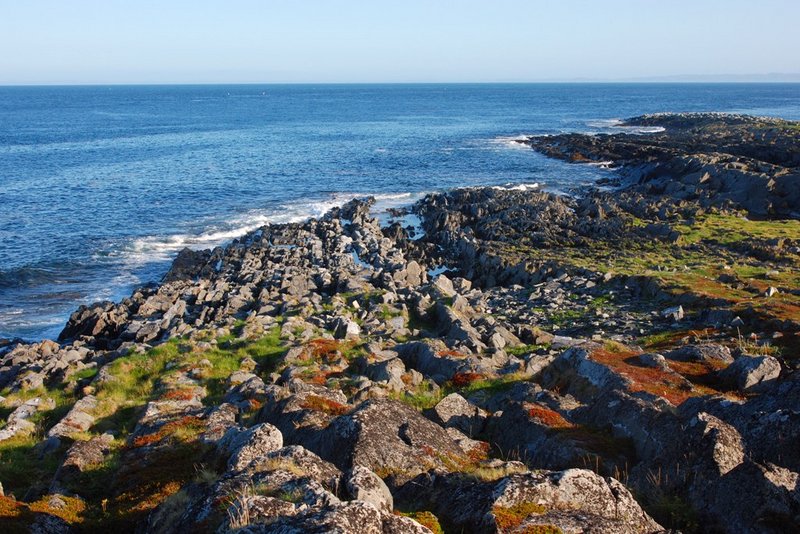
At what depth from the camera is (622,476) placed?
477 inches

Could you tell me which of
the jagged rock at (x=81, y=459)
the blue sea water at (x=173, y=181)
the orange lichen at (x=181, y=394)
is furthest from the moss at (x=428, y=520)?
the blue sea water at (x=173, y=181)

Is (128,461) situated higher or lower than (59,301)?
higher

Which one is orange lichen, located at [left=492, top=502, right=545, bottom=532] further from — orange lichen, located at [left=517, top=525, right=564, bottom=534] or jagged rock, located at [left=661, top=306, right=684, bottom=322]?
jagged rock, located at [left=661, top=306, right=684, bottom=322]

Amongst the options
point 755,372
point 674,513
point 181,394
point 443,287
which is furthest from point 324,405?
point 443,287

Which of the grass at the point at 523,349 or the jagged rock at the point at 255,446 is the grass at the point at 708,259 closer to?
the grass at the point at 523,349

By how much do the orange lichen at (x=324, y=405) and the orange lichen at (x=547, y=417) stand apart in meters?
4.79

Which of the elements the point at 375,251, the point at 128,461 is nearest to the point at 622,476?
the point at 128,461

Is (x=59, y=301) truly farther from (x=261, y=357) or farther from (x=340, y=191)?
(x=340, y=191)

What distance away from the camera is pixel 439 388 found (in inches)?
815

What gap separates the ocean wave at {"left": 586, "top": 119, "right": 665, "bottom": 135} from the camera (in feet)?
439

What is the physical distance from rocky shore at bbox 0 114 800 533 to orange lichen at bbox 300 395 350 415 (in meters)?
0.07

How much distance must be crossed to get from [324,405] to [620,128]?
476ft

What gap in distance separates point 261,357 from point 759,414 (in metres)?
19.1

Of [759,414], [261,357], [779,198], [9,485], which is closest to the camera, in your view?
[759,414]
